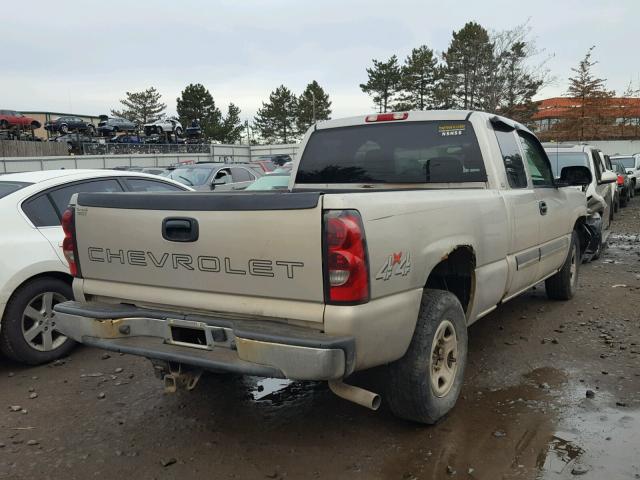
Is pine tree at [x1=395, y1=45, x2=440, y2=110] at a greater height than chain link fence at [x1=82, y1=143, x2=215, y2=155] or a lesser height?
greater

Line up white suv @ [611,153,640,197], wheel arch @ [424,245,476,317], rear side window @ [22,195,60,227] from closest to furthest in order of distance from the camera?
wheel arch @ [424,245,476,317], rear side window @ [22,195,60,227], white suv @ [611,153,640,197]

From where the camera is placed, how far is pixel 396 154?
4.46 meters

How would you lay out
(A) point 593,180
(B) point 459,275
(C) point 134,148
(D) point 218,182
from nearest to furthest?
(B) point 459,275 < (A) point 593,180 < (D) point 218,182 < (C) point 134,148

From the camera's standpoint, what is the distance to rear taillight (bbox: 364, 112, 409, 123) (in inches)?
176

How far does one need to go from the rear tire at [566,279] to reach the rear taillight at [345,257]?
13.7ft

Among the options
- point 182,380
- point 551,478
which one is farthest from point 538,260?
point 182,380

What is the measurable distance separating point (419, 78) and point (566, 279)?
5516 cm

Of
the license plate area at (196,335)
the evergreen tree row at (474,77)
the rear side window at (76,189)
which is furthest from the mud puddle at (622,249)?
the evergreen tree row at (474,77)

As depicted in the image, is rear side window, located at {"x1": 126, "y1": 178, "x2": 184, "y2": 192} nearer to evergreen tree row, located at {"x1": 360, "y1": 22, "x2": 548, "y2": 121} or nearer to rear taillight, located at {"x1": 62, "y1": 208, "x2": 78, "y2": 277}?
rear taillight, located at {"x1": 62, "y1": 208, "x2": 78, "y2": 277}

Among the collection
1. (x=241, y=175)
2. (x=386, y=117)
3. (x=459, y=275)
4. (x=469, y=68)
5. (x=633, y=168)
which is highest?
(x=469, y=68)

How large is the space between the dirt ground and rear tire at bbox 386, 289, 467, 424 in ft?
0.62

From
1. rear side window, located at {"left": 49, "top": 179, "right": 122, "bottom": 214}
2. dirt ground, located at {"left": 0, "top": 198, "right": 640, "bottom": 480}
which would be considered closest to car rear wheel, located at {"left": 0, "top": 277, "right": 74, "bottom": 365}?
dirt ground, located at {"left": 0, "top": 198, "right": 640, "bottom": 480}

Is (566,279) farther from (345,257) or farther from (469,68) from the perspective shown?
(469,68)

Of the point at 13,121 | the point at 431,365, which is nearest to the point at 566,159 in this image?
the point at 431,365
